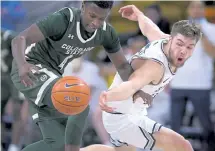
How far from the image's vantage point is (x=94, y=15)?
5.33 metres

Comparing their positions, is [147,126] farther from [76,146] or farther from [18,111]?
[18,111]

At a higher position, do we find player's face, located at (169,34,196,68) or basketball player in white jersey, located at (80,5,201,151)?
player's face, located at (169,34,196,68)

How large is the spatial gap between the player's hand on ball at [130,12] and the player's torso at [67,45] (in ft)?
2.36

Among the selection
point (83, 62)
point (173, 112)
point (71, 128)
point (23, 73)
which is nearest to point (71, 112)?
point (71, 128)

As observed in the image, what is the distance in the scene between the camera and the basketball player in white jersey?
5281 millimetres

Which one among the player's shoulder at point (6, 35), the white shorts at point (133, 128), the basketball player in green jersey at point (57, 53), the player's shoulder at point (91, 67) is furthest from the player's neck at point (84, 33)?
the player's shoulder at point (91, 67)

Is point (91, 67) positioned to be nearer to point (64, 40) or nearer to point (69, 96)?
point (64, 40)

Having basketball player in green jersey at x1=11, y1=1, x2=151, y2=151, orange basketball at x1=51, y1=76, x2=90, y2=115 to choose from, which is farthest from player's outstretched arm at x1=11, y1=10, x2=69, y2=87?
orange basketball at x1=51, y1=76, x2=90, y2=115

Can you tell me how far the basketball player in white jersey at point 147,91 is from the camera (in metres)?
5.28

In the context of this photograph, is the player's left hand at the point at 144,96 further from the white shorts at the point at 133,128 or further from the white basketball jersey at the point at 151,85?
the white shorts at the point at 133,128

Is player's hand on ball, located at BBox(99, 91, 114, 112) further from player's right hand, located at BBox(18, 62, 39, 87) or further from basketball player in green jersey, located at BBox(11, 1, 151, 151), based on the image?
player's right hand, located at BBox(18, 62, 39, 87)

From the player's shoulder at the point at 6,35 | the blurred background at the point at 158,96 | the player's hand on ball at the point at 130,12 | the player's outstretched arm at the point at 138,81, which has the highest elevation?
the player's hand on ball at the point at 130,12

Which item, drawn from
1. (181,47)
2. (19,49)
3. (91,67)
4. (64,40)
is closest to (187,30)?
(181,47)

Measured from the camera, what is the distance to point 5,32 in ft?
28.6
